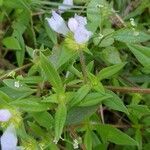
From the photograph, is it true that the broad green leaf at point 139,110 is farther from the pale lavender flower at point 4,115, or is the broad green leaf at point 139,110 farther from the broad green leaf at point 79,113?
the pale lavender flower at point 4,115

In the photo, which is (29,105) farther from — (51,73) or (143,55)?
(143,55)

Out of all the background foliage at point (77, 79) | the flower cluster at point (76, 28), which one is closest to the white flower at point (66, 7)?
the background foliage at point (77, 79)

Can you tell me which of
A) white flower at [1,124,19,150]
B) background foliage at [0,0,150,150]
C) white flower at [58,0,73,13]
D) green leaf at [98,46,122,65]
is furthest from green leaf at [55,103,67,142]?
white flower at [58,0,73,13]

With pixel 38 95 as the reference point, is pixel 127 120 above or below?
below

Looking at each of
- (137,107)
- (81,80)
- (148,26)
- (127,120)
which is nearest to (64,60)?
(81,80)

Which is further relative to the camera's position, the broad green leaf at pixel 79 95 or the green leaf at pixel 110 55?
the green leaf at pixel 110 55

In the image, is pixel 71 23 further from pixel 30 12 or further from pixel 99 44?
pixel 30 12

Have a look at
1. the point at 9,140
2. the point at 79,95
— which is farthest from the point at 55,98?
the point at 9,140

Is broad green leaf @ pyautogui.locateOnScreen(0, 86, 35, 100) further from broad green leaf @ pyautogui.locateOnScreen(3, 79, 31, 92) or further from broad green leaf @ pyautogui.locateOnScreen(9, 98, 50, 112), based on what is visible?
broad green leaf @ pyautogui.locateOnScreen(9, 98, 50, 112)
